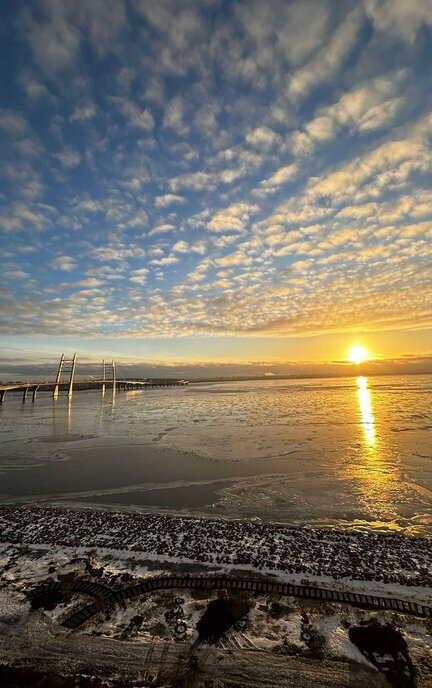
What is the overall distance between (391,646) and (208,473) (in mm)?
10576

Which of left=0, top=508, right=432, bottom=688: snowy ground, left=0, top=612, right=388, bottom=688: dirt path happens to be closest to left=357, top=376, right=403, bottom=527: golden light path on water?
left=0, top=508, right=432, bottom=688: snowy ground

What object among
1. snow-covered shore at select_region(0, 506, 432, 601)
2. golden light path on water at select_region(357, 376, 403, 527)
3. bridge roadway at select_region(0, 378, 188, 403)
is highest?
bridge roadway at select_region(0, 378, 188, 403)

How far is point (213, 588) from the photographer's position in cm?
647

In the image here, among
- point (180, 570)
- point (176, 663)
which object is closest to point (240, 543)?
point (180, 570)

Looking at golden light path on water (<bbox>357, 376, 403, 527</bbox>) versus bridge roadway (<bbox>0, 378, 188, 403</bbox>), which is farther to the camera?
bridge roadway (<bbox>0, 378, 188, 403</bbox>)

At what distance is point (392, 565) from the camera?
23.8ft

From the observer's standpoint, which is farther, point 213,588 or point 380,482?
point 380,482

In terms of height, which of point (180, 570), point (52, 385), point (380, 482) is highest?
point (52, 385)

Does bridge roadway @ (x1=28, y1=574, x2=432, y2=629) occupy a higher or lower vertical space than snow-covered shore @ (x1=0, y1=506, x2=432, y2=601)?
higher

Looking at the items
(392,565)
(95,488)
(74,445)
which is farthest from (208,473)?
(74,445)

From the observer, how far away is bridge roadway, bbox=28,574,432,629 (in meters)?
5.79

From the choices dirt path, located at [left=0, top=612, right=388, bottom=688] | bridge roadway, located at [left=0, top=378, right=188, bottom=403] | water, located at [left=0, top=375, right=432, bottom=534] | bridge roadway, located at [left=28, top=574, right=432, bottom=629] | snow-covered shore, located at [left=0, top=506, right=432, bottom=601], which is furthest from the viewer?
bridge roadway, located at [left=0, top=378, right=188, bottom=403]

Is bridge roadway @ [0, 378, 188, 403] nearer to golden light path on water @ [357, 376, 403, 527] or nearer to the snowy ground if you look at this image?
the snowy ground

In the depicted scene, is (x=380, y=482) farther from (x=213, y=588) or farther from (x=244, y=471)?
(x=213, y=588)
